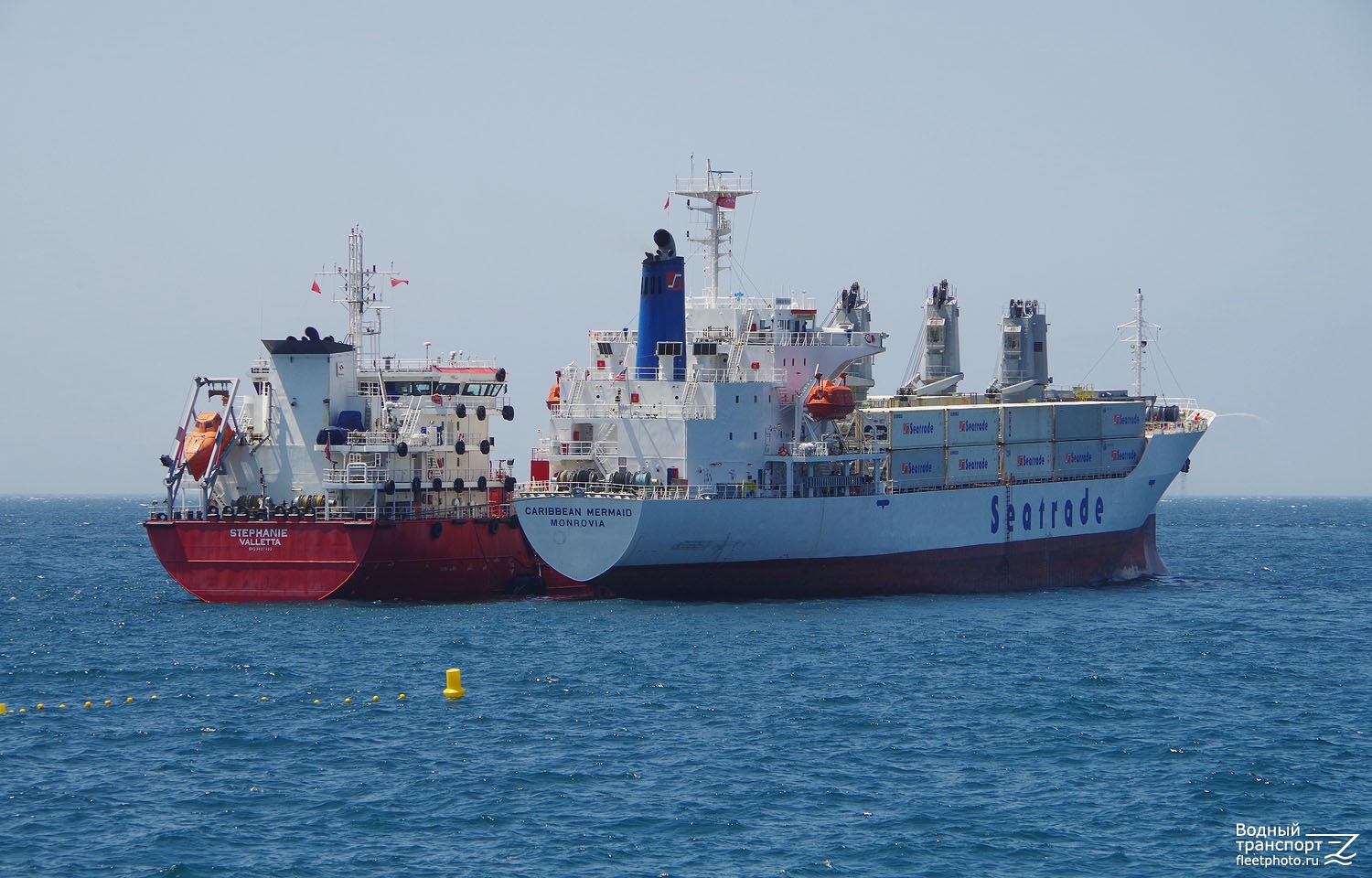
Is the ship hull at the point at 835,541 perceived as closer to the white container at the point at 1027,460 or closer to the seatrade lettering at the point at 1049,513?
the seatrade lettering at the point at 1049,513

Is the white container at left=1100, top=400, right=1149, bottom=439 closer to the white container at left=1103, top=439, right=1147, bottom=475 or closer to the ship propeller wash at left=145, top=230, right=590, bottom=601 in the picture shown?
the white container at left=1103, top=439, right=1147, bottom=475

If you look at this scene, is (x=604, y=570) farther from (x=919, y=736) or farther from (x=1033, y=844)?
(x=1033, y=844)

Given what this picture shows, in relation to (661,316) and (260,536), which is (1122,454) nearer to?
(661,316)

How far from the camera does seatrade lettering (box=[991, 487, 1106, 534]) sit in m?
61.3

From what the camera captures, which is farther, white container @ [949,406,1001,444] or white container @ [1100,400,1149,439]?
white container @ [1100,400,1149,439]

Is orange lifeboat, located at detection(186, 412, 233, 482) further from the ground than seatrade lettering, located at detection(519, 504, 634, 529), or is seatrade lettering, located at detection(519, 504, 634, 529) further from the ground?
orange lifeboat, located at detection(186, 412, 233, 482)

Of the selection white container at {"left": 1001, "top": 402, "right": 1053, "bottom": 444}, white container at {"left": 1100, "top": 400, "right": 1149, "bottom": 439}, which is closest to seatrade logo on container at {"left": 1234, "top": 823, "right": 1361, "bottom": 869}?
white container at {"left": 1001, "top": 402, "right": 1053, "bottom": 444}

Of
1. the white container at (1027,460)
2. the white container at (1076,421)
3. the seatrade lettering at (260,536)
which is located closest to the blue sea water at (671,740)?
the seatrade lettering at (260,536)

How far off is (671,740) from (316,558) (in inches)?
828

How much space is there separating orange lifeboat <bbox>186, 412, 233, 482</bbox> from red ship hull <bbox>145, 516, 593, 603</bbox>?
2.32 meters

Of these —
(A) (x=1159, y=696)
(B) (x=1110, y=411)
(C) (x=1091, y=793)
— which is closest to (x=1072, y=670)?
(A) (x=1159, y=696)

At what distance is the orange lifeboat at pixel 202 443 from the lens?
52.6 metres

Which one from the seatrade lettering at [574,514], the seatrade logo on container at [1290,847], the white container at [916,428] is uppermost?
the white container at [916,428]

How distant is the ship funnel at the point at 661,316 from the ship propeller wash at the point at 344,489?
259 inches
